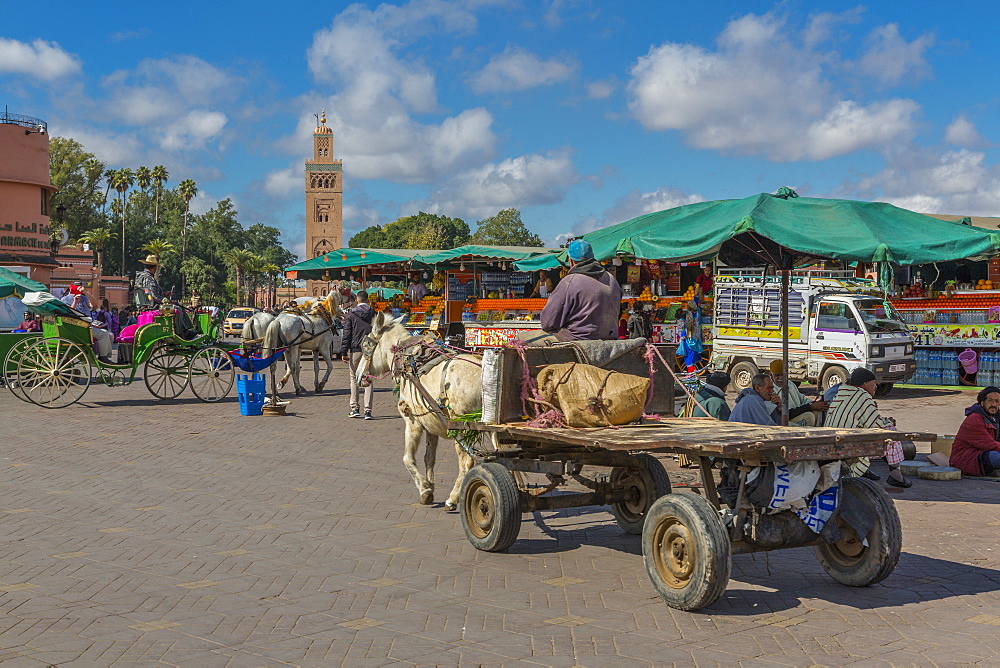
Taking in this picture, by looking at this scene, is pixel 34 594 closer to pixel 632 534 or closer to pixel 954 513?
pixel 632 534

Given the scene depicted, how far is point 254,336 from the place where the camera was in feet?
68.1

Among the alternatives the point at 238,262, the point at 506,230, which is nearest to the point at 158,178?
the point at 238,262

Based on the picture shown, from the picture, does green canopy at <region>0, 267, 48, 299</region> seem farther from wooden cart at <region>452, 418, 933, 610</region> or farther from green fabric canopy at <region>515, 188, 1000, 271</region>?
wooden cart at <region>452, 418, 933, 610</region>

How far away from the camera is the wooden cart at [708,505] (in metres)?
5.38

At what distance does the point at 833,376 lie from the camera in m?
18.7

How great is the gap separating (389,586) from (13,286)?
63.5 feet

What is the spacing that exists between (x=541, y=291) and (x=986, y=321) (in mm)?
10518

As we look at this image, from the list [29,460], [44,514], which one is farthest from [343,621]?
[29,460]

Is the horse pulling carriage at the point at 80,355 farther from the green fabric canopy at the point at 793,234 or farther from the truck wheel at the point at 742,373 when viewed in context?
the truck wheel at the point at 742,373

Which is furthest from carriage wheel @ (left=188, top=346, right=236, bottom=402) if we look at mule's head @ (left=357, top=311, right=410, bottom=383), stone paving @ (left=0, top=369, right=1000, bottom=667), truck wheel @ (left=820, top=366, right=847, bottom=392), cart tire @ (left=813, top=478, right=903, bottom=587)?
cart tire @ (left=813, top=478, right=903, bottom=587)

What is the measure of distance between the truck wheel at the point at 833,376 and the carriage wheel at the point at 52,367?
547 inches

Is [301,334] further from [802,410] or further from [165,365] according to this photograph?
[802,410]

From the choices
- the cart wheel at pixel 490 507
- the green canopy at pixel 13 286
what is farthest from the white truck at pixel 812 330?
the green canopy at pixel 13 286

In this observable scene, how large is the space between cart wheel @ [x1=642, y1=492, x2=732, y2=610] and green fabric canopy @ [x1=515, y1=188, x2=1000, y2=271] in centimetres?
472
